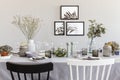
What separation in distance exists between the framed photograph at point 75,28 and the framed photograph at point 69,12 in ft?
0.32

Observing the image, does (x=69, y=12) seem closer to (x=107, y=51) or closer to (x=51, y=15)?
(x=51, y=15)

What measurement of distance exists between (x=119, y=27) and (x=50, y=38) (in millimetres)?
1388

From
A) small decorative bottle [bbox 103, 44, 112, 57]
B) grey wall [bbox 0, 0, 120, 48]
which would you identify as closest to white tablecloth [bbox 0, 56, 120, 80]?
small decorative bottle [bbox 103, 44, 112, 57]

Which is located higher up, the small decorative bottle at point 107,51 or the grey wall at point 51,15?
the grey wall at point 51,15

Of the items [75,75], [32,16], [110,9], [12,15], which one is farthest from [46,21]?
[75,75]

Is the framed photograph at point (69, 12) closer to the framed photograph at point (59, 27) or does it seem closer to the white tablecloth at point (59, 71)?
the framed photograph at point (59, 27)

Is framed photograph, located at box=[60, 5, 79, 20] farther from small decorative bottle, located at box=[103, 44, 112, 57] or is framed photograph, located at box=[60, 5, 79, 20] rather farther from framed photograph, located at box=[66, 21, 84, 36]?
small decorative bottle, located at box=[103, 44, 112, 57]

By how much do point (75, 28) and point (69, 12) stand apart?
0.33m

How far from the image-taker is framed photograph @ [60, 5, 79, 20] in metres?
4.32

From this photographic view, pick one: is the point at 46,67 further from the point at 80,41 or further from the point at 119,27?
the point at 119,27

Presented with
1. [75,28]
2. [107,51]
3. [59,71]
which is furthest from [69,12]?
[59,71]

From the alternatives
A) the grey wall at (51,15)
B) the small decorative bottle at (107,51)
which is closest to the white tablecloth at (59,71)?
the small decorative bottle at (107,51)

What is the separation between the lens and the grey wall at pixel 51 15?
4.32 meters

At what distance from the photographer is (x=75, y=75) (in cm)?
242
